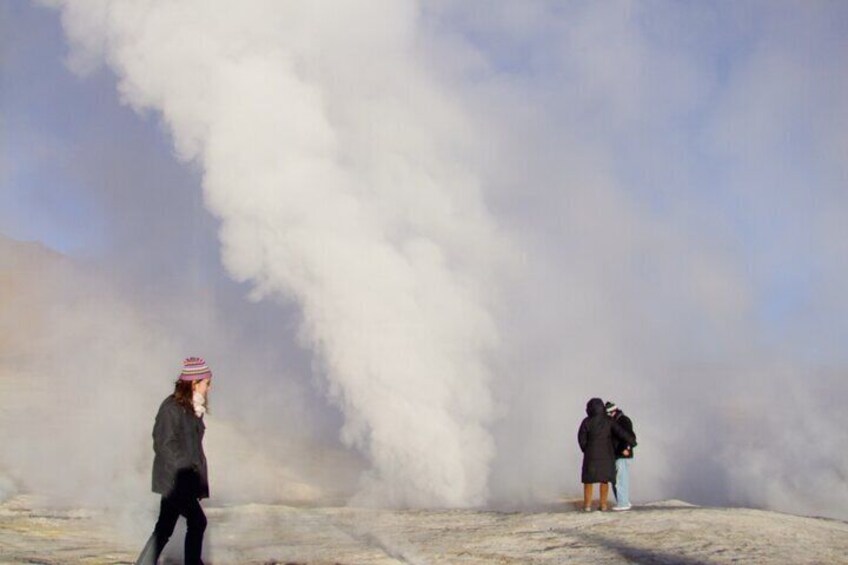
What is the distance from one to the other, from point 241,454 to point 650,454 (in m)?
13.4

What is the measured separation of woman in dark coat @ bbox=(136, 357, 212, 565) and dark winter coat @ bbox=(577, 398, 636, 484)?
5588 mm

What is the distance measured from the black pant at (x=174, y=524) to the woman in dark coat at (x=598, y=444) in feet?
18.2

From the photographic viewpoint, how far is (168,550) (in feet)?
23.1

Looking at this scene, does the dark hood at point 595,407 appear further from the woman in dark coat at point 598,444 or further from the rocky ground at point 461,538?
the rocky ground at point 461,538

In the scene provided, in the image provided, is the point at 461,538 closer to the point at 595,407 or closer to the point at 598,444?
the point at 598,444

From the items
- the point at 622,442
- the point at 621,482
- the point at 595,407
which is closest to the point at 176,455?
the point at 595,407

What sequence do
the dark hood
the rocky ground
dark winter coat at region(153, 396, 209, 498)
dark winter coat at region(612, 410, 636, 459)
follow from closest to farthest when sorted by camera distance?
dark winter coat at region(153, 396, 209, 498)
the rocky ground
the dark hood
dark winter coat at region(612, 410, 636, 459)

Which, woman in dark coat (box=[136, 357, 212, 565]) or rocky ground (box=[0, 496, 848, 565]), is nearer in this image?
woman in dark coat (box=[136, 357, 212, 565])

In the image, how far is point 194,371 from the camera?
520 cm

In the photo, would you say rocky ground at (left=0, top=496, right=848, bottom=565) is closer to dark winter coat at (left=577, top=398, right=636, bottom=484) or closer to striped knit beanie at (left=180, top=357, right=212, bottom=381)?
dark winter coat at (left=577, top=398, right=636, bottom=484)

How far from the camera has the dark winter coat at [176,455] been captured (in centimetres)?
504

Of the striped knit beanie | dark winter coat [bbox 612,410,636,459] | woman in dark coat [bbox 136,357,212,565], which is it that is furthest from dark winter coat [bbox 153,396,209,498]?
dark winter coat [bbox 612,410,636,459]

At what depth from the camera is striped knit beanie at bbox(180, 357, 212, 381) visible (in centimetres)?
516

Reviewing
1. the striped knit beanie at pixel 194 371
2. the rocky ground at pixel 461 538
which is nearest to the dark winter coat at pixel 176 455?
the striped knit beanie at pixel 194 371
